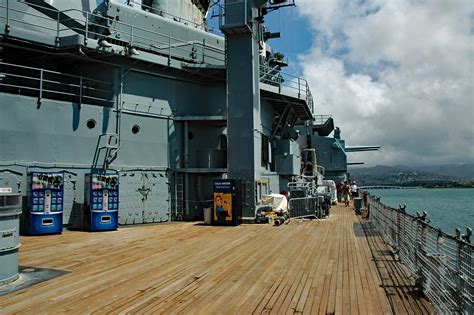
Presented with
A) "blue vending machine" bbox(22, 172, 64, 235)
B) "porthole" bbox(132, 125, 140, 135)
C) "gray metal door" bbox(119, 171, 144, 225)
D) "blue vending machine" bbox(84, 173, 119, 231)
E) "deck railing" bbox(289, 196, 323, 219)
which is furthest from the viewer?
"deck railing" bbox(289, 196, 323, 219)

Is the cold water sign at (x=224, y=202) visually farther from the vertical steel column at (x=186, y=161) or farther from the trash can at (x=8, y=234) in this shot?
the trash can at (x=8, y=234)

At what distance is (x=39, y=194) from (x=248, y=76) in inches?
355

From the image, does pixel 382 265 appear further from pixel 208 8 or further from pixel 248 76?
pixel 208 8

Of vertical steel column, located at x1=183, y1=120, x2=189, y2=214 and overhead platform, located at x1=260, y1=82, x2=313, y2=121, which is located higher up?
overhead platform, located at x1=260, y1=82, x2=313, y2=121

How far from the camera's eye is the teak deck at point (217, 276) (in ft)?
17.2

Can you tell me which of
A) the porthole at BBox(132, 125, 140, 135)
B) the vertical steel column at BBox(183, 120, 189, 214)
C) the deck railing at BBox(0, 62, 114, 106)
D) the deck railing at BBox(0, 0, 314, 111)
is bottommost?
the vertical steel column at BBox(183, 120, 189, 214)

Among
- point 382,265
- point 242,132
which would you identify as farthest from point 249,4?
point 382,265

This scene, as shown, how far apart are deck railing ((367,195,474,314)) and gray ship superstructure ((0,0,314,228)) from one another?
8.86 metres

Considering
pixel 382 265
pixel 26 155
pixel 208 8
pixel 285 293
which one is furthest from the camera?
pixel 208 8

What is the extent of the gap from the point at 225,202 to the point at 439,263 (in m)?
10.1

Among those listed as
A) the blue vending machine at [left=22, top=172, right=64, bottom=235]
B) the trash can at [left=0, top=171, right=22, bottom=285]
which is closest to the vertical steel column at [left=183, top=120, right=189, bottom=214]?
the blue vending machine at [left=22, top=172, right=64, bottom=235]

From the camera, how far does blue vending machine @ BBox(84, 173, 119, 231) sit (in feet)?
43.4

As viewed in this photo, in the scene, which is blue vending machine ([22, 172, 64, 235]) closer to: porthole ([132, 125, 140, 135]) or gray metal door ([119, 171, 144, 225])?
gray metal door ([119, 171, 144, 225])

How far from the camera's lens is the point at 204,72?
17781 millimetres
